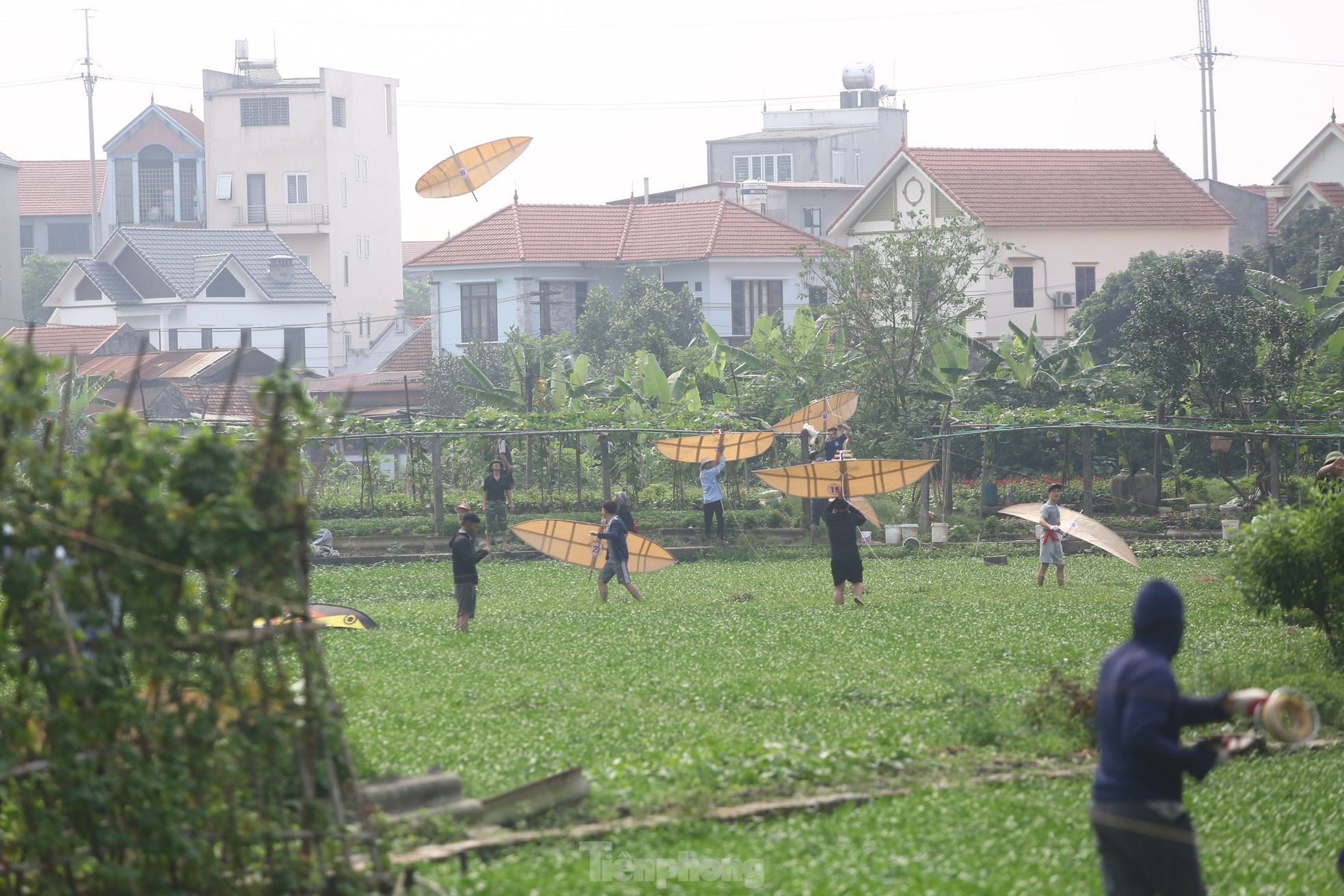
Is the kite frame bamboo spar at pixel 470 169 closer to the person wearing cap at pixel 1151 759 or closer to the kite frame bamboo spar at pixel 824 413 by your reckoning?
the kite frame bamboo spar at pixel 824 413

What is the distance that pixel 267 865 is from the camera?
6.88 meters

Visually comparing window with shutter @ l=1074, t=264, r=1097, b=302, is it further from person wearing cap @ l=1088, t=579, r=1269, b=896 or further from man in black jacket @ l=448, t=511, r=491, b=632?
person wearing cap @ l=1088, t=579, r=1269, b=896

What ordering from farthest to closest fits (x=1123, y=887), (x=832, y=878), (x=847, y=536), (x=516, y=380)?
(x=516, y=380), (x=847, y=536), (x=832, y=878), (x=1123, y=887)

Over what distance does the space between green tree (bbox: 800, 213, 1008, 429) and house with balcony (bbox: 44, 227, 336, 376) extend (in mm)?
35648

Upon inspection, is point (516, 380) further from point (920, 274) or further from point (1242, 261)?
point (1242, 261)

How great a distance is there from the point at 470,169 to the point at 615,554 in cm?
2562

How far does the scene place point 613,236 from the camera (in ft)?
197

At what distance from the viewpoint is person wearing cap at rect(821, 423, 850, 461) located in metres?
27.6

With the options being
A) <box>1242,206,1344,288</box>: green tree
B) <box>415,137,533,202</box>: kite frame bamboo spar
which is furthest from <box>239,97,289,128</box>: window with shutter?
<box>1242,206,1344,288</box>: green tree

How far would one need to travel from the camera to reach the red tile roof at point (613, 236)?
58156 millimetres

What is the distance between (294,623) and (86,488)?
3.88ft

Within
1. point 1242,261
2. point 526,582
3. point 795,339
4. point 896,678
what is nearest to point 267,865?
point 896,678

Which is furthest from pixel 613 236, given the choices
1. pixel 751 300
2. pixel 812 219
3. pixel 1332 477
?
pixel 1332 477

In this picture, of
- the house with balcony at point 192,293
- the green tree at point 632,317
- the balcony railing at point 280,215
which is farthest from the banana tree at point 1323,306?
the balcony railing at point 280,215
